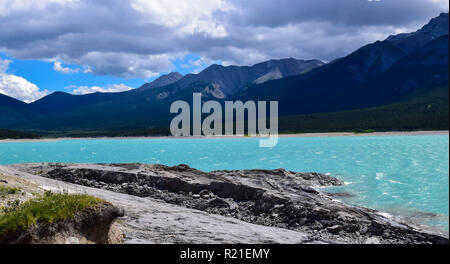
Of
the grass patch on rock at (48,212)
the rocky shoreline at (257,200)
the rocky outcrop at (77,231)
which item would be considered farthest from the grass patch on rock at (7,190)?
the rocky shoreline at (257,200)

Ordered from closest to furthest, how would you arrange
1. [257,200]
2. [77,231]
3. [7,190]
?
[77,231] < [7,190] < [257,200]

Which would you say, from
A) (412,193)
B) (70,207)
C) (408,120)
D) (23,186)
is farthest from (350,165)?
(408,120)

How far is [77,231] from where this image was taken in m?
10.8

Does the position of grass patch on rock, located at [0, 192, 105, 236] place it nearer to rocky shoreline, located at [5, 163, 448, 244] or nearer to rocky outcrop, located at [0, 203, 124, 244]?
rocky outcrop, located at [0, 203, 124, 244]

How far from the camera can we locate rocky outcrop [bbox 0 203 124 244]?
9867mm

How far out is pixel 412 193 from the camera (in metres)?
33.5

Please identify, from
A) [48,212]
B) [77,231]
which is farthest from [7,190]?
[77,231]

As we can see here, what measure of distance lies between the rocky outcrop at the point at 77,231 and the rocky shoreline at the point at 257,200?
29.3 feet

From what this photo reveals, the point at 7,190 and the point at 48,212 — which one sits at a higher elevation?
the point at 48,212

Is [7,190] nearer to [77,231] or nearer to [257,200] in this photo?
[77,231]

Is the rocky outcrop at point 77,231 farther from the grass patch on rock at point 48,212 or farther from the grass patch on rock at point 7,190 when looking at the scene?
the grass patch on rock at point 7,190

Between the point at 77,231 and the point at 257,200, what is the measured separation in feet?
51.8

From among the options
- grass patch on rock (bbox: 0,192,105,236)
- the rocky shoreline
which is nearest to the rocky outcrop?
grass patch on rock (bbox: 0,192,105,236)

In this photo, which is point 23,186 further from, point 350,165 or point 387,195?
point 350,165
